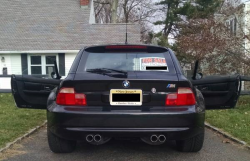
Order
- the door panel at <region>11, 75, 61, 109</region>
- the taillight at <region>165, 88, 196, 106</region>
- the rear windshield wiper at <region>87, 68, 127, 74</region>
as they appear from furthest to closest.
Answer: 1. the door panel at <region>11, 75, 61, 109</region>
2. the rear windshield wiper at <region>87, 68, 127, 74</region>
3. the taillight at <region>165, 88, 196, 106</region>

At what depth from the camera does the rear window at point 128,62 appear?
12.9ft

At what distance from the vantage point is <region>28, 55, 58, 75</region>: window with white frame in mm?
16938

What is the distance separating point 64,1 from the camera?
21.0 meters

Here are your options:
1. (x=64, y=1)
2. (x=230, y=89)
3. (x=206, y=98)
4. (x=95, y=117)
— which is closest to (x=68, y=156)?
(x=95, y=117)

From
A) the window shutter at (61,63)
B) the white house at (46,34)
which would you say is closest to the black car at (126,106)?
the white house at (46,34)

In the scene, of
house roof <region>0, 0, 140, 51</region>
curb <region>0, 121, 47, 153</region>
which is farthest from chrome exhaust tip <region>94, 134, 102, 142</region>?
house roof <region>0, 0, 140, 51</region>

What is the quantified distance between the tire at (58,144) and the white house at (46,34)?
1254 cm

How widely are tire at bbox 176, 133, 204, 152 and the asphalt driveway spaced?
7 centimetres

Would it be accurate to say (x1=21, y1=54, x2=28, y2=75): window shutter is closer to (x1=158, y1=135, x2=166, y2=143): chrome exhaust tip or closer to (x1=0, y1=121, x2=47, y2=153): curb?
(x1=0, y1=121, x2=47, y2=153): curb

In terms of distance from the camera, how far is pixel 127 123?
357 cm

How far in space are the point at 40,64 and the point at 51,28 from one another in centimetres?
273

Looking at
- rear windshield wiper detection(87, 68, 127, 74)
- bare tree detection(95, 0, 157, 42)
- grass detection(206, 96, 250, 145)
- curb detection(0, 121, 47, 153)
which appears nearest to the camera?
rear windshield wiper detection(87, 68, 127, 74)

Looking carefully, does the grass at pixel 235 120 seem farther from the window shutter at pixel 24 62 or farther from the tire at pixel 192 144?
the window shutter at pixel 24 62

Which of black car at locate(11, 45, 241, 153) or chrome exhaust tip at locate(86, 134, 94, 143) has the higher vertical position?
black car at locate(11, 45, 241, 153)
